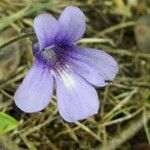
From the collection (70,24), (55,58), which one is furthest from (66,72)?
(70,24)

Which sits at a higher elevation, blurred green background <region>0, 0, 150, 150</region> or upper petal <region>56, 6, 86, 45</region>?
upper petal <region>56, 6, 86, 45</region>

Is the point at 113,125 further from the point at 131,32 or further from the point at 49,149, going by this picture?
the point at 131,32

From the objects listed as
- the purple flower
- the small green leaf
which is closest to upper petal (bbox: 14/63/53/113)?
the purple flower

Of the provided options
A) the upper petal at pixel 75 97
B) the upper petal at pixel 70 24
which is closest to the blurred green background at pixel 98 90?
the upper petal at pixel 75 97

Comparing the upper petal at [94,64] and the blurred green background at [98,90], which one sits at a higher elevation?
the upper petal at [94,64]

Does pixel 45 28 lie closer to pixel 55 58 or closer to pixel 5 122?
pixel 55 58

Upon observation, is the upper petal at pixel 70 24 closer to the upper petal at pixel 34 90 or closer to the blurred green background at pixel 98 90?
the upper petal at pixel 34 90

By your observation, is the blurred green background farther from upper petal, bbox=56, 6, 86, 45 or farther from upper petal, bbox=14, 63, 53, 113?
upper petal, bbox=56, 6, 86, 45
